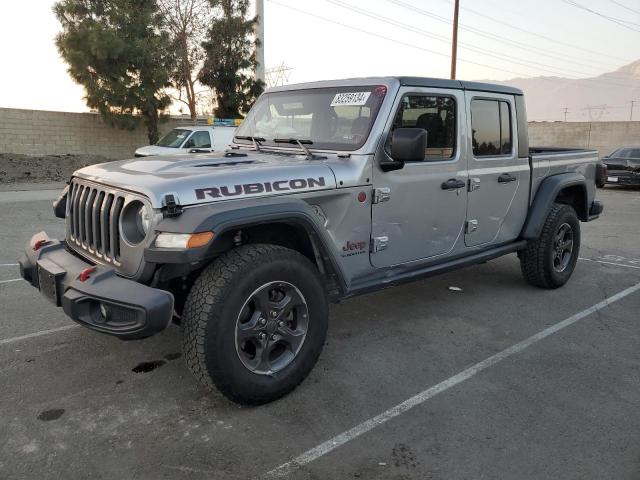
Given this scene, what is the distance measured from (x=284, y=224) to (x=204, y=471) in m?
1.43

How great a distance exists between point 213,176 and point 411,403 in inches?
69.5

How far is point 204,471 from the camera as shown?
2.52 meters

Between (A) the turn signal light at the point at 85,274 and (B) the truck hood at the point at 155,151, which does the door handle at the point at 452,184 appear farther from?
(B) the truck hood at the point at 155,151

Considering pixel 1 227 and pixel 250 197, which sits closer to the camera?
pixel 250 197

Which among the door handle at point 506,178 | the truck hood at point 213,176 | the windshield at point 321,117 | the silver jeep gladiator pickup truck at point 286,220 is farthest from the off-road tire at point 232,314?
the door handle at point 506,178

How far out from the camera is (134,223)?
3.07 m

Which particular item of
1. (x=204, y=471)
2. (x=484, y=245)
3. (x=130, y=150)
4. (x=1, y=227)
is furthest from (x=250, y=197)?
(x=130, y=150)

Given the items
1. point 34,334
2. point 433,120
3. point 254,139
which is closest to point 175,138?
point 254,139

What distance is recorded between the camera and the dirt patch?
1711 centimetres

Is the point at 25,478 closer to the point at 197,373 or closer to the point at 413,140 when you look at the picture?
the point at 197,373

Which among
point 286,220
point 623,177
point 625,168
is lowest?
point 623,177

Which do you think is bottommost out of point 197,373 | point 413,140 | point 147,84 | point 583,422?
point 583,422

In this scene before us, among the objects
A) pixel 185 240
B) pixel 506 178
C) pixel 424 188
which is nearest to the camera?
pixel 185 240

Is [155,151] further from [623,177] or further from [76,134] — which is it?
[623,177]
